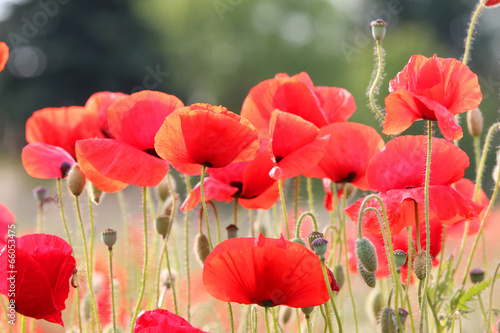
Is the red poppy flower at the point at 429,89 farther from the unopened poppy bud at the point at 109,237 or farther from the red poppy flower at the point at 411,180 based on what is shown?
the unopened poppy bud at the point at 109,237

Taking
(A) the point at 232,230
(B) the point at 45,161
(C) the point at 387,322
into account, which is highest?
(B) the point at 45,161

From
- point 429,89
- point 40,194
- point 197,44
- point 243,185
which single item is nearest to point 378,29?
point 429,89

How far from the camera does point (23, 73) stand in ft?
39.4

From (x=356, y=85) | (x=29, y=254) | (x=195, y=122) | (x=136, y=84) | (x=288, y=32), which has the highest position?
(x=288, y=32)

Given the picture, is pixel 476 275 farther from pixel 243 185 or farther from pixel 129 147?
pixel 129 147

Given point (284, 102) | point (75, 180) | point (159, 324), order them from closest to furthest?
point (159, 324) < point (75, 180) < point (284, 102)

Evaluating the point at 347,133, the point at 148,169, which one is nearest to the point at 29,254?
the point at 148,169

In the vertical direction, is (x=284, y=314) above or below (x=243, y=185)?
below

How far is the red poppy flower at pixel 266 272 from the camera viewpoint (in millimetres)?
520

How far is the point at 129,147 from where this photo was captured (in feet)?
2.20

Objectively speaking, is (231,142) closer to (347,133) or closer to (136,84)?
(347,133)

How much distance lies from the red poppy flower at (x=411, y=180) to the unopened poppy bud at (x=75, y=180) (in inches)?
11.2

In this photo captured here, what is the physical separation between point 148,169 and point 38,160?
0.65 ft

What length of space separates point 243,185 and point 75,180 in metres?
0.18
